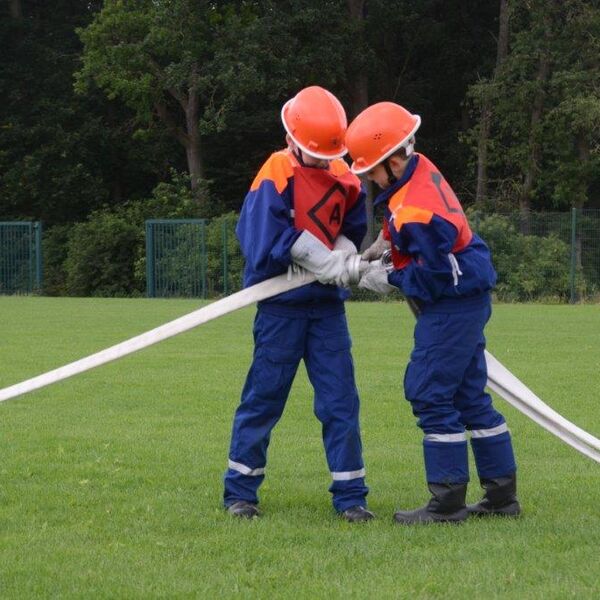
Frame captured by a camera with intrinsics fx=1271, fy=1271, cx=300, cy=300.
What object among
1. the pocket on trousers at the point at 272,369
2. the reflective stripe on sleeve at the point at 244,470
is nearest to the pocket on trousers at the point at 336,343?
the pocket on trousers at the point at 272,369

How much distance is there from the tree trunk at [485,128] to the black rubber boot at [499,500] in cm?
3567

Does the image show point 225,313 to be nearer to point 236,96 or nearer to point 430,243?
point 430,243

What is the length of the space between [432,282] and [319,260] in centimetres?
55

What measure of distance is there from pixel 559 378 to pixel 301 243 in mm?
7227

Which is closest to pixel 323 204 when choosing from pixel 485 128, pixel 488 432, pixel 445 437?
pixel 445 437

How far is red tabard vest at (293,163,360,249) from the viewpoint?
6133mm

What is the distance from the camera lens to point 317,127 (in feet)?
19.8

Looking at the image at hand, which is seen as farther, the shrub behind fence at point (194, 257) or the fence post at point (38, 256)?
the fence post at point (38, 256)

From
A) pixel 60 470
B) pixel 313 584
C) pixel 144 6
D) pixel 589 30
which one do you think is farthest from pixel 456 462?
pixel 144 6

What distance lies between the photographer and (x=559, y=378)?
12.6m

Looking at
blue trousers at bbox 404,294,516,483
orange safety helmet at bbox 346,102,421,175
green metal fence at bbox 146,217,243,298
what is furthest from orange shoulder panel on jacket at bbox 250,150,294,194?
green metal fence at bbox 146,217,243,298

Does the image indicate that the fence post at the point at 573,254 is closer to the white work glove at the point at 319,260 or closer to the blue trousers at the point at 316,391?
the blue trousers at the point at 316,391

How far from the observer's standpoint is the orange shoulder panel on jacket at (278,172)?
19.7 feet

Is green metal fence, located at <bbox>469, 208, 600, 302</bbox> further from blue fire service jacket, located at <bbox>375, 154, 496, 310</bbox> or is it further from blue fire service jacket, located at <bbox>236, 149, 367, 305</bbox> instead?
blue fire service jacket, located at <bbox>375, 154, 496, 310</bbox>
